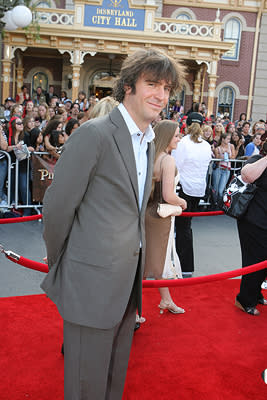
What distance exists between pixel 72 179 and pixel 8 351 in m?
1.97

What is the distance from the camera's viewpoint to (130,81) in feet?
6.64

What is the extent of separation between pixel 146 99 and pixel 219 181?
22.5 ft

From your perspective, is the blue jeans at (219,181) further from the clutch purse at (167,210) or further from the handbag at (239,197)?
the clutch purse at (167,210)

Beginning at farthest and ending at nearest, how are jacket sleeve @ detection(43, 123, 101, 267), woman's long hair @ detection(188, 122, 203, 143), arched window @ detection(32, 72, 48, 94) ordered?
arched window @ detection(32, 72, 48, 94) < woman's long hair @ detection(188, 122, 203, 143) < jacket sleeve @ detection(43, 123, 101, 267)

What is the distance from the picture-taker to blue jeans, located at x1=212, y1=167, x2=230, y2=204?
337 inches

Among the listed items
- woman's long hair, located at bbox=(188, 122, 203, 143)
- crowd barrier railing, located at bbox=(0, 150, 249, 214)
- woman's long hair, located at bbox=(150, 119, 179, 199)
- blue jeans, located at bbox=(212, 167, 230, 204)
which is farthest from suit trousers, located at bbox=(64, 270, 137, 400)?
blue jeans, located at bbox=(212, 167, 230, 204)

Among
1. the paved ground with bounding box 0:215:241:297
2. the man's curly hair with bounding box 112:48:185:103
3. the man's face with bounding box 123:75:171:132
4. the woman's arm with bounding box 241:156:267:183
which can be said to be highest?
the man's curly hair with bounding box 112:48:185:103

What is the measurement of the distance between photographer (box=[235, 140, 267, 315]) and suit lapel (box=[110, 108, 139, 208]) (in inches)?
81.5

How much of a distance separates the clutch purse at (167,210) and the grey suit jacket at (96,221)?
5.57 ft

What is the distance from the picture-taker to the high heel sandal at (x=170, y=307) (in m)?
3.98

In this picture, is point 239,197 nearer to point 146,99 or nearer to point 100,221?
point 146,99

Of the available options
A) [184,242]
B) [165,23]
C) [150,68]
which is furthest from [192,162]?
[165,23]

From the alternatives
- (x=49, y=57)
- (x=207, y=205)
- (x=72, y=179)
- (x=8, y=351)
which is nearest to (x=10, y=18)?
(x=207, y=205)

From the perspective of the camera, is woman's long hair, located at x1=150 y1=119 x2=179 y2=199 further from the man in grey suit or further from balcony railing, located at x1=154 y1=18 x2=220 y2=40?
balcony railing, located at x1=154 y1=18 x2=220 y2=40
